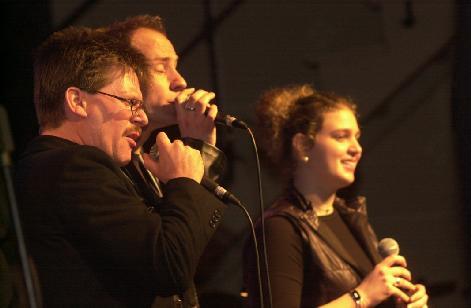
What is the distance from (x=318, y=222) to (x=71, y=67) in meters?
1.29

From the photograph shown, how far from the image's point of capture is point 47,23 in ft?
11.1

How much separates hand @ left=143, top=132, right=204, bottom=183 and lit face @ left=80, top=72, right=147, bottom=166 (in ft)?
0.28

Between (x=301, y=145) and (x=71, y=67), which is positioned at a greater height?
(x=71, y=67)

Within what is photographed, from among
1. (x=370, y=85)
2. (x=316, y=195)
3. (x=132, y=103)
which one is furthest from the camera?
(x=370, y=85)

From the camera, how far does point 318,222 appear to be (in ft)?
9.04

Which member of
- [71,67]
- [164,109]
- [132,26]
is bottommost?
[164,109]

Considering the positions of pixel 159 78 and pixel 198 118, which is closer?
pixel 198 118

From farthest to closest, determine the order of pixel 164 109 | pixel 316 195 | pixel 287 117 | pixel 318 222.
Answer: pixel 287 117 < pixel 316 195 < pixel 318 222 < pixel 164 109

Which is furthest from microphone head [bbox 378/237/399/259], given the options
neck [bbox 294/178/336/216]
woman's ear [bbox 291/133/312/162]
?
woman's ear [bbox 291/133/312/162]

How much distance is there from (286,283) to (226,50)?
1.65 metres

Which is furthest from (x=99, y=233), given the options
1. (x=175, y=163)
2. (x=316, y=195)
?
(x=316, y=195)

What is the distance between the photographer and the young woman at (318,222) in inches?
99.5

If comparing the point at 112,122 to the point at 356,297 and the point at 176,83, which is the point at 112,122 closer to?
the point at 176,83

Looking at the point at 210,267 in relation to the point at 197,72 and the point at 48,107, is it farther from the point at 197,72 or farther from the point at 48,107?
the point at 48,107
